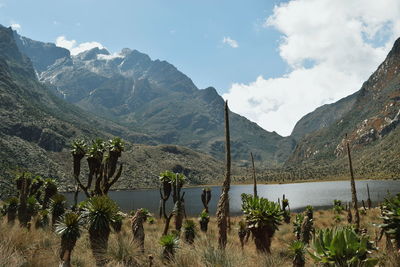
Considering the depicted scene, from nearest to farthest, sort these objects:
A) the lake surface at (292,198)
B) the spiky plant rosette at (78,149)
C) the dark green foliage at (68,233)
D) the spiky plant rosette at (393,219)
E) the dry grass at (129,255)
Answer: the spiky plant rosette at (393,219) < the dry grass at (129,255) < the dark green foliage at (68,233) < the spiky plant rosette at (78,149) < the lake surface at (292,198)

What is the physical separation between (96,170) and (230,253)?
2137cm

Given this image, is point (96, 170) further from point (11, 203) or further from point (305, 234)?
point (305, 234)

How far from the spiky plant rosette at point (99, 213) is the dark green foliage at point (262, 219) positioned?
21.4ft

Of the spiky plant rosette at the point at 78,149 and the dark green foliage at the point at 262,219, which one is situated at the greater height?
the spiky plant rosette at the point at 78,149

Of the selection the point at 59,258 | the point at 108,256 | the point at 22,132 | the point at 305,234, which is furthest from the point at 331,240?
the point at 22,132

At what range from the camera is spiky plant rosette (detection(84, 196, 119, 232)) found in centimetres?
1455

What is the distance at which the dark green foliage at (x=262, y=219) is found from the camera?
1384 centimetres

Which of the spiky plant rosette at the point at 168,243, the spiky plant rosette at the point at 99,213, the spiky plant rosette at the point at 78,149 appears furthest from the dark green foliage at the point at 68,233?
the spiky plant rosette at the point at 78,149

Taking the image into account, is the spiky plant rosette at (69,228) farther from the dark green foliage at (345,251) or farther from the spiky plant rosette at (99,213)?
the dark green foliage at (345,251)

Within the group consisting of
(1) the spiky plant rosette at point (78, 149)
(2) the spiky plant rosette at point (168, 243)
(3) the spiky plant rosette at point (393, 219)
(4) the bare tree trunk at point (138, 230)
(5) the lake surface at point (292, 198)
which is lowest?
Result: (5) the lake surface at point (292, 198)

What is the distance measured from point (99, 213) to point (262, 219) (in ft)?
25.0

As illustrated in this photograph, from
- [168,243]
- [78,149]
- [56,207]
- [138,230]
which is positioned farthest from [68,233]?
[78,149]

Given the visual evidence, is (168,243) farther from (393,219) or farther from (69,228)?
(393,219)

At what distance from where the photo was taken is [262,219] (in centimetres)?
1386
